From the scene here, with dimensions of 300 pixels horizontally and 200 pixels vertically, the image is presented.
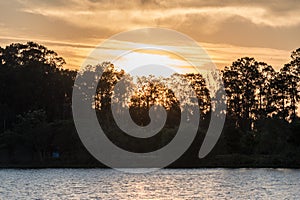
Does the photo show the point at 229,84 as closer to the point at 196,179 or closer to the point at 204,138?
the point at 204,138

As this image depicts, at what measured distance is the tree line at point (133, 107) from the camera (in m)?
86.1

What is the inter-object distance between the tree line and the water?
11874 millimetres

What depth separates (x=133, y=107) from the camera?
4279 inches

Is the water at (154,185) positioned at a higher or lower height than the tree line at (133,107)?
lower

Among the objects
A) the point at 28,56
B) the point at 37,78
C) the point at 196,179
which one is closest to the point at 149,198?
the point at 196,179

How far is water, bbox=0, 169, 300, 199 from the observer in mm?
47969

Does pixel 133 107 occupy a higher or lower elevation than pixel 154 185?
higher

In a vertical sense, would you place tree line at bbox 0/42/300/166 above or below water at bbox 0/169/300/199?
above

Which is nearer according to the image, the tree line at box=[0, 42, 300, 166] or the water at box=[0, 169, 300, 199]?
the water at box=[0, 169, 300, 199]

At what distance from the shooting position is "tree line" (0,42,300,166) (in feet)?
283

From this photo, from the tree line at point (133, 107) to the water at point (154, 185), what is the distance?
39.0ft

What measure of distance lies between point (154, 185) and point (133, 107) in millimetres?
52092

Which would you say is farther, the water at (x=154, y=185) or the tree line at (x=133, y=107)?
the tree line at (x=133, y=107)

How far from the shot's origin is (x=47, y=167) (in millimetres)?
84188
